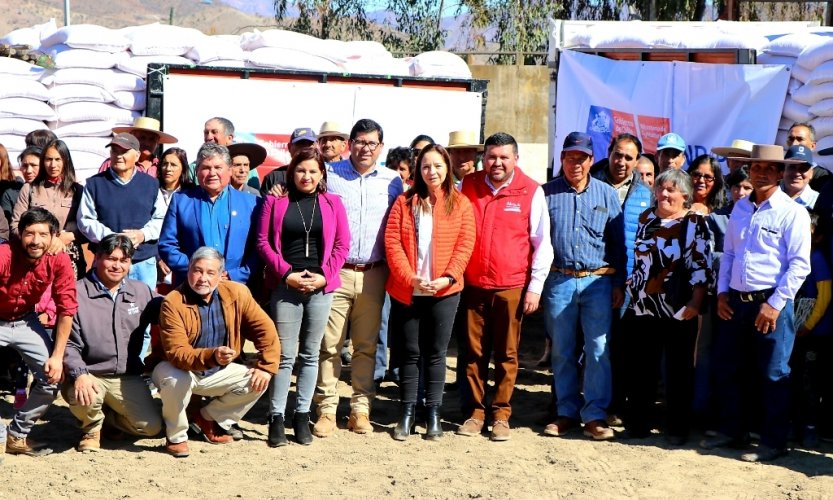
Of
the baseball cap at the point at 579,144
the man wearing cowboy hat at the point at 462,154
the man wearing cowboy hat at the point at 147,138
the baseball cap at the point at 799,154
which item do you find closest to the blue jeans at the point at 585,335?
the baseball cap at the point at 579,144

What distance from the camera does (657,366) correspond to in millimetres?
6832

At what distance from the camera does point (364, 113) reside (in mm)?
10812

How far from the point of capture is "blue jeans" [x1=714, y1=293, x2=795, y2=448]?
20.9ft

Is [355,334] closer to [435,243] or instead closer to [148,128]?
[435,243]

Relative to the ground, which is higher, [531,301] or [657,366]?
[531,301]

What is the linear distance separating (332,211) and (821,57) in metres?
4.28

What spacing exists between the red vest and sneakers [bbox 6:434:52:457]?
2.74m

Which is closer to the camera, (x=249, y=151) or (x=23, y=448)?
(x=23, y=448)

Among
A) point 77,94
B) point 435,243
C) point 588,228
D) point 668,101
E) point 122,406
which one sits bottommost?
point 122,406

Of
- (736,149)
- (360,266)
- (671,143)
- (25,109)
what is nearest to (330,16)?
(25,109)

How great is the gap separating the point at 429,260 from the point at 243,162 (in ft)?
5.90

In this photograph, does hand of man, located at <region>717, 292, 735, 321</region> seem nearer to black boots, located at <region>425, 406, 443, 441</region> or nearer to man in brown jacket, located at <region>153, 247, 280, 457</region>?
black boots, located at <region>425, 406, 443, 441</region>

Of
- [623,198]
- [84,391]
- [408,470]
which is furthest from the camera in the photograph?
[623,198]

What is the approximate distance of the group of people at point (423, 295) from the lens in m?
6.34
